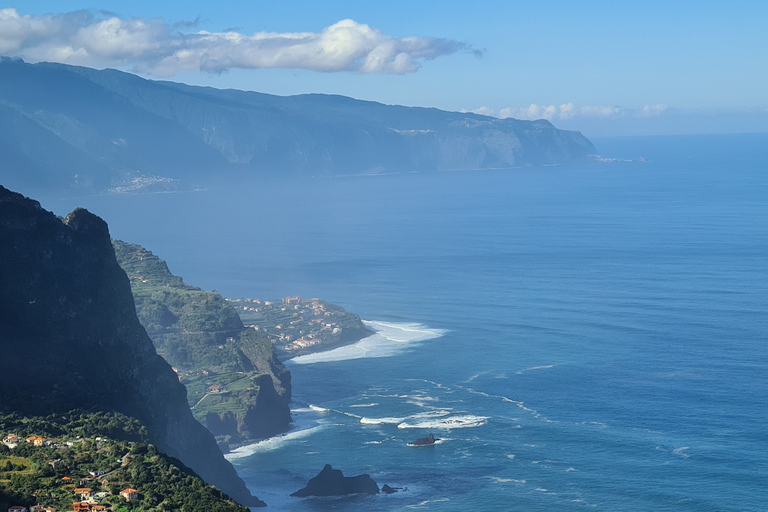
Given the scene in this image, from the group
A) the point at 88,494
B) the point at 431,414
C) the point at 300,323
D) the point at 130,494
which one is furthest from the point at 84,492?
the point at 300,323

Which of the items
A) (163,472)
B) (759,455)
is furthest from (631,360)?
(163,472)

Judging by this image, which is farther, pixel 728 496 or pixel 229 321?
pixel 229 321

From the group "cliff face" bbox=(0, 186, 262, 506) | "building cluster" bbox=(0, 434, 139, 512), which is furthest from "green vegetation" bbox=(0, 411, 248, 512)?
"cliff face" bbox=(0, 186, 262, 506)

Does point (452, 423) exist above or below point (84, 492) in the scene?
below

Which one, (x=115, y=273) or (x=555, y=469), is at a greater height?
(x=115, y=273)

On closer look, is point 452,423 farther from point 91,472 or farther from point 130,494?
point 130,494

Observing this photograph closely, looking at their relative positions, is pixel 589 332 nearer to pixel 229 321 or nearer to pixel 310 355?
pixel 310 355
